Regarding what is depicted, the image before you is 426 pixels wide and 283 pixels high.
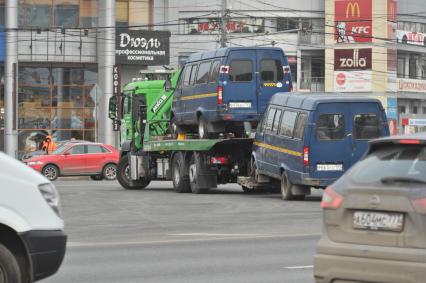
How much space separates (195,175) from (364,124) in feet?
18.5

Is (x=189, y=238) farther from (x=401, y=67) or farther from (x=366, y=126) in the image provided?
(x=401, y=67)

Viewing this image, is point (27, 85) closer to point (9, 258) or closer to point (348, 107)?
point (348, 107)

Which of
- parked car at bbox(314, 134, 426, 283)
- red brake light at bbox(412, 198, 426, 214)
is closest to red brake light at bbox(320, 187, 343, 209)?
parked car at bbox(314, 134, 426, 283)

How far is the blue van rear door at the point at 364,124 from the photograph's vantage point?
2453 centimetres

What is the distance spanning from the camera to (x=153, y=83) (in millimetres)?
32500

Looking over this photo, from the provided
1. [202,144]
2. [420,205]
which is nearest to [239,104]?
[202,144]

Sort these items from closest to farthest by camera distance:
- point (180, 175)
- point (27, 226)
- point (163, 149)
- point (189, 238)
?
point (27, 226) → point (189, 238) → point (180, 175) → point (163, 149)

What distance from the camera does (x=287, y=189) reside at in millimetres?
25344

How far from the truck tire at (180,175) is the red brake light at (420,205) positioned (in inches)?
833

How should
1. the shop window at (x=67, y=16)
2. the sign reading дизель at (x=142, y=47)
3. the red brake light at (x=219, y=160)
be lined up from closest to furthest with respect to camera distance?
the red brake light at (x=219, y=160), the sign reading дизель at (x=142, y=47), the shop window at (x=67, y=16)

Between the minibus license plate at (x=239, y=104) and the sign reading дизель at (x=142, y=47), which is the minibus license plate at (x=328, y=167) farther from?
the sign reading дизель at (x=142, y=47)

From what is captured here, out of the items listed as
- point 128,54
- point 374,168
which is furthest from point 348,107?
point 128,54

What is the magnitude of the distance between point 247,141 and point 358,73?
5128cm

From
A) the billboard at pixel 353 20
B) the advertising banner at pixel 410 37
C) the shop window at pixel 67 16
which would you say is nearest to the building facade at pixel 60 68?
the shop window at pixel 67 16
